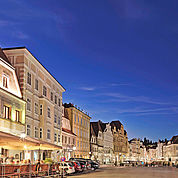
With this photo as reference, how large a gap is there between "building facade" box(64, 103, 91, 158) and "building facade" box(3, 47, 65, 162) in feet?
55.8

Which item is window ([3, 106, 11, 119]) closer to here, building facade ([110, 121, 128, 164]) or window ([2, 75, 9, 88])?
window ([2, 75, 9, 88])

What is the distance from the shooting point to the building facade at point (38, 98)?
117ft

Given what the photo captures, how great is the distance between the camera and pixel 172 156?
165500 mm

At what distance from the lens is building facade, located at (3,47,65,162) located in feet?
117

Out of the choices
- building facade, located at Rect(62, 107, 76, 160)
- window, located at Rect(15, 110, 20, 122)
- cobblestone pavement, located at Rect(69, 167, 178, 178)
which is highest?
window, located at Rect(15, 110, 20, 122)

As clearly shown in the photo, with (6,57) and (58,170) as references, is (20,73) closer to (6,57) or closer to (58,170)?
(6,57)

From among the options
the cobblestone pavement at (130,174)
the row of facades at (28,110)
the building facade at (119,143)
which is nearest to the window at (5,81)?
the row of facades at (28,110)

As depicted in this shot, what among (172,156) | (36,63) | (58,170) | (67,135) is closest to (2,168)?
(58,170)

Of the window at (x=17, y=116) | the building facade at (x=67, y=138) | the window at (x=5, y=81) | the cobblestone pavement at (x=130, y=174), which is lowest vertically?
the cobblestone pavement at (x=130, y=174)

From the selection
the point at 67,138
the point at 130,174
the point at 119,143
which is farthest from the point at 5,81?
the point at 119,143

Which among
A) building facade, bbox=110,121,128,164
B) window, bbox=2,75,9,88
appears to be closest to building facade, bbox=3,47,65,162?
window, bbox=2,75,9,88

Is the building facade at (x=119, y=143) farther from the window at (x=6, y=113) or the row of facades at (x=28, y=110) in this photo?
the window at (x=6, y=113)

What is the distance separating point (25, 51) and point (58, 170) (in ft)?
45.3

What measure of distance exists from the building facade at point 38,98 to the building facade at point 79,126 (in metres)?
17.0
